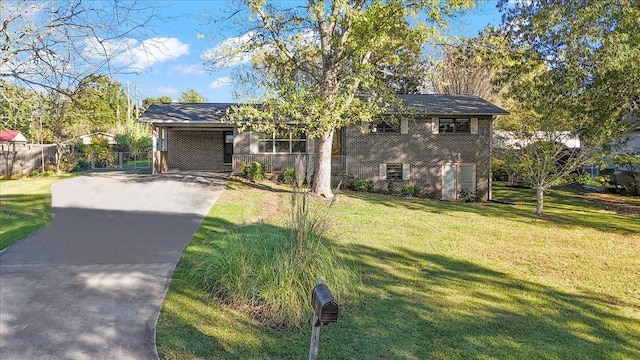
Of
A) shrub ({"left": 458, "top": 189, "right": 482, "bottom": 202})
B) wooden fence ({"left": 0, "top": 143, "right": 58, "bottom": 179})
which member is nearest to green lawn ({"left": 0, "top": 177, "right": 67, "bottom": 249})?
wooden fence ({"left": 0, "top": 143, "right": 58, "bottom": 179})

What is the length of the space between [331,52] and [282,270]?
→ 33.9 ft

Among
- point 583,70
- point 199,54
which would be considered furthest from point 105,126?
point 583,70

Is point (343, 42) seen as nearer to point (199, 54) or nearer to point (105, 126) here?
point (199, 54)

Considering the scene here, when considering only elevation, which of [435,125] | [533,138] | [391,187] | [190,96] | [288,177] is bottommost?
[391,187]

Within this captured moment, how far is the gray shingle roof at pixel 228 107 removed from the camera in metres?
19.6

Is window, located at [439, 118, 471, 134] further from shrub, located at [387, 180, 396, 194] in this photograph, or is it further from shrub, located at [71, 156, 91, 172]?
shrub, located at [71, 156, 91, 172]

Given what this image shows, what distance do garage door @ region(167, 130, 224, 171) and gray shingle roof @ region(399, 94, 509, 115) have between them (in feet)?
33.1

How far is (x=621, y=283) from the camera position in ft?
23.2

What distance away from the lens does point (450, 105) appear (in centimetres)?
2077

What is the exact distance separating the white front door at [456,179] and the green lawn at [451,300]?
8.73m

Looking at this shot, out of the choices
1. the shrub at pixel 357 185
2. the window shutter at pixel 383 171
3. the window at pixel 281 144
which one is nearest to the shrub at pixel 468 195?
the window shutter at pixel 383 171

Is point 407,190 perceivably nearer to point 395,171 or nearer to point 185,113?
point 395,171

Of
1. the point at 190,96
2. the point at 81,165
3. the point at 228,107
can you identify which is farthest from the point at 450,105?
the point at 190,96

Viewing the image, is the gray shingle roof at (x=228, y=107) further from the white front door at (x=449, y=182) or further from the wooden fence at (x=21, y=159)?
the wooden fence at (x=21, y=159)
